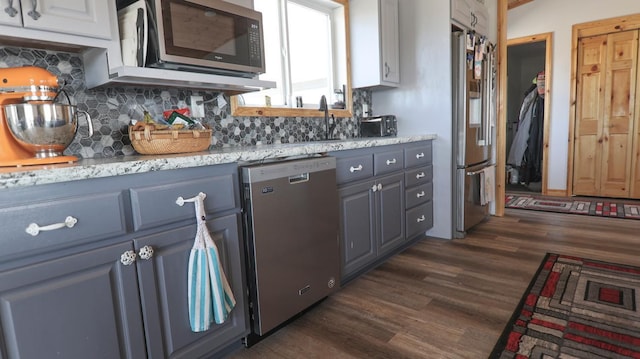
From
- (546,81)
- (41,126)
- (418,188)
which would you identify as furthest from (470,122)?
(41,126)

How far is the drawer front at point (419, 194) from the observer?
9.19 feet

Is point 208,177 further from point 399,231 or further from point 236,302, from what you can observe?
point 399,231

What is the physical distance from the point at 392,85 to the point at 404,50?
35cm

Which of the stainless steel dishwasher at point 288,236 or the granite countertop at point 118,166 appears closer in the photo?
the granite countertop at point 118,166

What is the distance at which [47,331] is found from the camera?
1023 mm

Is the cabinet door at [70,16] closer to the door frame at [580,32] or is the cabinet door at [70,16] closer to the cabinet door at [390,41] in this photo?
the cabinet door at [390,41]

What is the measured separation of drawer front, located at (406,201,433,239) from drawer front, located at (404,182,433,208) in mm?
44

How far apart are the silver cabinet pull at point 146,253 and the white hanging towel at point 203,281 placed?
0.48 feet

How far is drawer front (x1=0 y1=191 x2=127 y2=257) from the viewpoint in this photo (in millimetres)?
952

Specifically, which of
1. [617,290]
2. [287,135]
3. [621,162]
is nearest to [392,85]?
[287,135]

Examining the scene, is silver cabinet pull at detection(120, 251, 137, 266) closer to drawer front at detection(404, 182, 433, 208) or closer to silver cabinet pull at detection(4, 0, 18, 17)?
silver cabinet pull at detection(4, 0, 18, 17)

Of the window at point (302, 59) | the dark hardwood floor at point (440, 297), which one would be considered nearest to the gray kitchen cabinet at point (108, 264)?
the dark hardwood floor at point (440, 297)

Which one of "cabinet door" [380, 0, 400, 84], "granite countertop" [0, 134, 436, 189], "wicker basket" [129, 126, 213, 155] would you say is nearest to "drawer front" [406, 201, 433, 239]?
"cabinet door" [380, 0, 400, 84]

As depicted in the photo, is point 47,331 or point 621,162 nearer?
point 47,331
